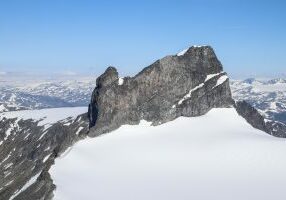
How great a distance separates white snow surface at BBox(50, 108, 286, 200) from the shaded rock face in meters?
3.75

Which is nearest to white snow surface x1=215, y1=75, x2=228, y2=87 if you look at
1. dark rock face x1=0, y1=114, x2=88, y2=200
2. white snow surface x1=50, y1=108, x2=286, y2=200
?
white snow surface x1=50, y1=108, x2=286, y2=200

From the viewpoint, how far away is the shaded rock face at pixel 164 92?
126656 millimetres

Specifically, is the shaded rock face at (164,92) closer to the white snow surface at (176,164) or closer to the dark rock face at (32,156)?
the white snow surface at (176,164)

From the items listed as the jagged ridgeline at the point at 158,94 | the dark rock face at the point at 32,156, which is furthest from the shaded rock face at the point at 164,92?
the dark rock face at the point at 32,156

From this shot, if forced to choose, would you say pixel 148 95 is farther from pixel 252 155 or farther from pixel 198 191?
pixel 198 191

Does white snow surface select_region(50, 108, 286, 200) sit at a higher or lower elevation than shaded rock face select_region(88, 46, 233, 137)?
lower

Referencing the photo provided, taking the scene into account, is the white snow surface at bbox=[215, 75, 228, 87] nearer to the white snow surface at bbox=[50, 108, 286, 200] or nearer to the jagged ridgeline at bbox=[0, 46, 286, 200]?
the jagged ridgeline at bbox=[0, 46, 286, 200]

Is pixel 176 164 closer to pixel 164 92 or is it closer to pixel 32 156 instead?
pixel 164 92

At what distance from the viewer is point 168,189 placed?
285ft

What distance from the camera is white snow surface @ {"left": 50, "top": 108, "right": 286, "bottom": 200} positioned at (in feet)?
280

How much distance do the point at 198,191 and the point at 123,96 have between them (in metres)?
49.9

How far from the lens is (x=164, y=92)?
434ft

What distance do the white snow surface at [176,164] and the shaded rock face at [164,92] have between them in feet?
12.3

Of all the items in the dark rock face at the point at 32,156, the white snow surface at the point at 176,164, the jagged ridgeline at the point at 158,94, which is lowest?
the dark rock face at the point at 32,156
